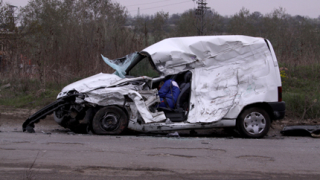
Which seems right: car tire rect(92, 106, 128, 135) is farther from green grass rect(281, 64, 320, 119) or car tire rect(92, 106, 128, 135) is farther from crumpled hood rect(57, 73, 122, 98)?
green grass rect(281, 64, 320, 119)

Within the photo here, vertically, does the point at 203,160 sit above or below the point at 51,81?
below

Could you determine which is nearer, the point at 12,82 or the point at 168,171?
the point at 168,171

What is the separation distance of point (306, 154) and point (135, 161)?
3109 mm

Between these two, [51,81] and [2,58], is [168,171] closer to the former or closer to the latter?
[51,81]

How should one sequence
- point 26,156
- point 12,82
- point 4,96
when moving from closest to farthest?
point 26,156
point 4,96
point 12,82

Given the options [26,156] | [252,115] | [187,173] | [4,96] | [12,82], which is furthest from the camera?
[12,82]

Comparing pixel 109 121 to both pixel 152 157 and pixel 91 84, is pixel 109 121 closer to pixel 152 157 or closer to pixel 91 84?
pixel 91 84

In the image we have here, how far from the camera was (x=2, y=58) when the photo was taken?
12508mm

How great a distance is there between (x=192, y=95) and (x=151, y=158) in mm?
2169

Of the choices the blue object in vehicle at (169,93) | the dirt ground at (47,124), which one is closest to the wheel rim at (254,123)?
the dirt ground at (47,124)

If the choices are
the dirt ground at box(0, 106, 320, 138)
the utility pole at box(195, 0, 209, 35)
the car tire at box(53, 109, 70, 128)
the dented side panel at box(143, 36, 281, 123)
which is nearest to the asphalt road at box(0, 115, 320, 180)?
the car tire at box(53, 109, 70, 128)

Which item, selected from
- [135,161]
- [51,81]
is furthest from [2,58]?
[135,161]

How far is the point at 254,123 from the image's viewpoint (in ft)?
21.3

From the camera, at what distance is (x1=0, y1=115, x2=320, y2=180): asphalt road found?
409cm
